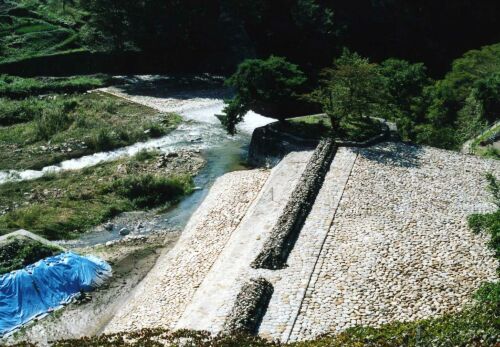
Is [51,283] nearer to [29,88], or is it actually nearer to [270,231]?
[270,231]

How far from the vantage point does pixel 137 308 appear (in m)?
22.7

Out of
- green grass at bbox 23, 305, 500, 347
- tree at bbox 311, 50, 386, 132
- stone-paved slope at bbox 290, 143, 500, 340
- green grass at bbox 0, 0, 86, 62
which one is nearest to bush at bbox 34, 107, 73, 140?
green grass at bbox 0, 0, 86, 62

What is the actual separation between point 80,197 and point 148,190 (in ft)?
12.7

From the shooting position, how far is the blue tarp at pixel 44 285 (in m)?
22.3

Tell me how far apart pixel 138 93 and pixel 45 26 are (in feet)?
67.0

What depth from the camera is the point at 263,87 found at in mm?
38438

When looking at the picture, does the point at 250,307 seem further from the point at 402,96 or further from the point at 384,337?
the point at 402,96

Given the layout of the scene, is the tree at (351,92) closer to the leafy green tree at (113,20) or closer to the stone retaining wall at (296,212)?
the stone retaining wall at (296,212)

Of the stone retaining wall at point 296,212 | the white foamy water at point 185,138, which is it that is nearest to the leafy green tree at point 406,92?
the white foamy water at point 185,138

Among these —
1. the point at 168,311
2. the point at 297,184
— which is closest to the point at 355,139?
the point at 297,184

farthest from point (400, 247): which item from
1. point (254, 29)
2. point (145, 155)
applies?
point (254, 29)

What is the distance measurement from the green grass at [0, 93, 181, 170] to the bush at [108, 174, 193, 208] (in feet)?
25.1

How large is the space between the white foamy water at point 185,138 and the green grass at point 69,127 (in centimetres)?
72

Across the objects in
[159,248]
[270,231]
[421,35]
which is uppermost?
[421,35]
